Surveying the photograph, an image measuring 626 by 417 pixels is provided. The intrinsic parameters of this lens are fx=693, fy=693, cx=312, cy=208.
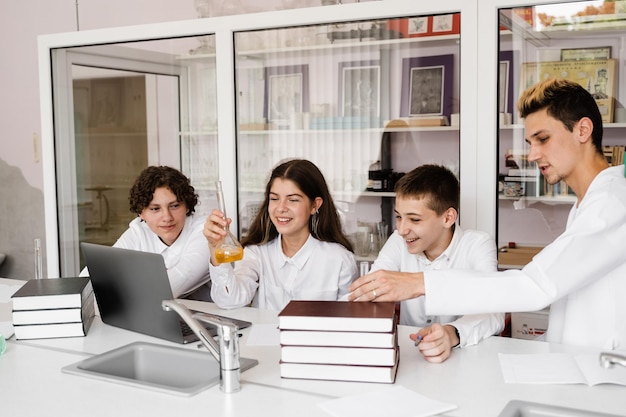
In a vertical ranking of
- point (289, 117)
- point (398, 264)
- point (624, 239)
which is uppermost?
point (289, 117)

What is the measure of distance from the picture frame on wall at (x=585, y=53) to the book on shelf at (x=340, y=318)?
1.27 meters

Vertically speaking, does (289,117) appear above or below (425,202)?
above

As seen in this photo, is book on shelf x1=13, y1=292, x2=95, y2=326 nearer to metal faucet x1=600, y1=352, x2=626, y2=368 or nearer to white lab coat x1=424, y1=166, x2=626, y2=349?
white lab coat x1=424, y1=166, x2=626, y2=349

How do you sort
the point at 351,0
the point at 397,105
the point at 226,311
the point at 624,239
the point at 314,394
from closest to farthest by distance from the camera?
the point at 314,394 → the point at 624,239 → the point at 226,311 → the point at 397,105 → the point at 351,0

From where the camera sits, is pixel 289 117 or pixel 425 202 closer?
pixel 425 202

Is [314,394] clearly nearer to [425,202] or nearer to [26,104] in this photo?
[425,202]

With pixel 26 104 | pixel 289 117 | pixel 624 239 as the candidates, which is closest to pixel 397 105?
pixel 289 117

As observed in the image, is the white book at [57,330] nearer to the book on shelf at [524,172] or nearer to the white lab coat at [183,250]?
the white lab coat at [183,250]

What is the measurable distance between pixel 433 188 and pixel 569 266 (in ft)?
2.11

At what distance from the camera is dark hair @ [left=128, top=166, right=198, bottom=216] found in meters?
2.83

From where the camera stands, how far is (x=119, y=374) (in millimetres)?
1901

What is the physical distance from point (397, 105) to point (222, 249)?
1.12 metres

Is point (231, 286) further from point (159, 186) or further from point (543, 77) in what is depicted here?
point (543, 77)

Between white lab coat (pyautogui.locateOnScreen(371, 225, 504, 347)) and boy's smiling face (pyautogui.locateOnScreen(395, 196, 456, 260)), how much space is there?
56mm
